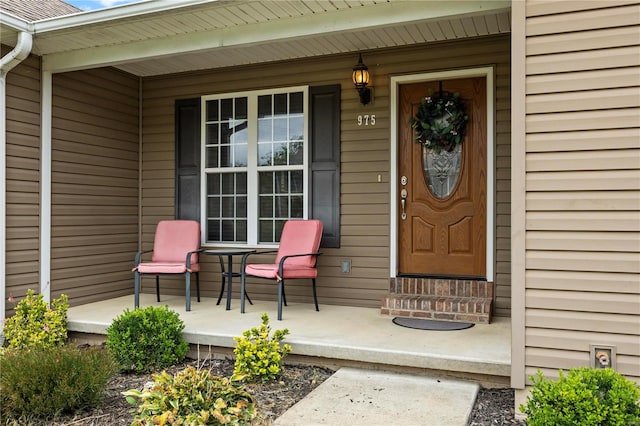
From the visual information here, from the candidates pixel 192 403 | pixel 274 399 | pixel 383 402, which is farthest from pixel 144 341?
pixel 383 402

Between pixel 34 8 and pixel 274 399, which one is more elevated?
pixel 34 8

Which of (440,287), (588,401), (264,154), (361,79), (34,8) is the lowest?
(588,401)

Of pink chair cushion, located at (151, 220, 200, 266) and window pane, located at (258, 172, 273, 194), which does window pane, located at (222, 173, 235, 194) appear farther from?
pink chair cushion, located at (151, 220, 200, 266)

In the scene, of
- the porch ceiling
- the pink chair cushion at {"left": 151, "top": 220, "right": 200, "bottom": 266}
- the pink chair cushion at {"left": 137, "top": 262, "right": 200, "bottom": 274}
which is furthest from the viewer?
the pink chair cushion at {"left": 151, "top": 220, "right": 200, "bottom": 266}

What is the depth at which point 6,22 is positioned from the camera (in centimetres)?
383

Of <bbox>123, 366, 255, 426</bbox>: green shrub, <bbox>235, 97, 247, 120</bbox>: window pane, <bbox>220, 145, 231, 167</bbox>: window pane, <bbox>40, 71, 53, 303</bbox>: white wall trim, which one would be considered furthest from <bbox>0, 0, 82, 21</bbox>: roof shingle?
<bbox>123, 366, 255, 426</bbox>: green shrub

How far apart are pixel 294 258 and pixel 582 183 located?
8.58 ft

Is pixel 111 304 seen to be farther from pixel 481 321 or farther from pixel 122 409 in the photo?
pixel 481 321

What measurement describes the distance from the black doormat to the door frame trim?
552 mm

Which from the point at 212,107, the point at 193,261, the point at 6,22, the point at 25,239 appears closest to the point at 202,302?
the point at 193,261

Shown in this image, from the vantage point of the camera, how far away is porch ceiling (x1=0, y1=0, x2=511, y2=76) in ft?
11.3

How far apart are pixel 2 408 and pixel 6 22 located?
2822 mm

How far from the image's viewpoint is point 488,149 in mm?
4312

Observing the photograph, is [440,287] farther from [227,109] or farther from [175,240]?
[227,109]
